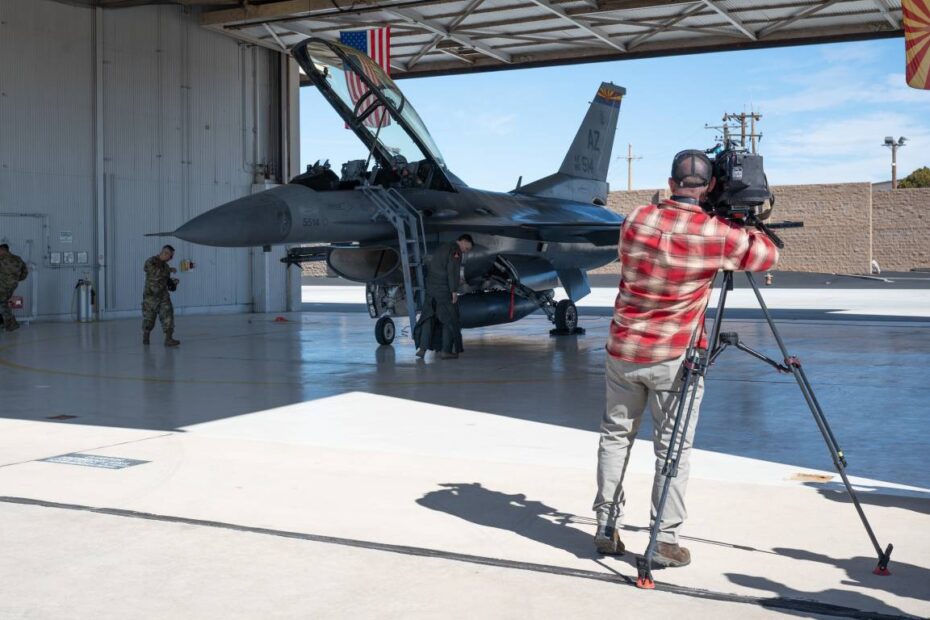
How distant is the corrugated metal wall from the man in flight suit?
10.6 m

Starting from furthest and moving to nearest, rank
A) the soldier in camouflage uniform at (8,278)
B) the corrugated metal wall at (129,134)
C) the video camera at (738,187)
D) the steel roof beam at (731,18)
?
the steel roof beam at (731,18) → the corrugated metal wall at (129,134) → the soldier in camouflage uniform at (8,278) → the video camera at (738,187)

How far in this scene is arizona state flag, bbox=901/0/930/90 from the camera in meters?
7.95

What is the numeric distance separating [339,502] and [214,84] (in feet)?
65.0

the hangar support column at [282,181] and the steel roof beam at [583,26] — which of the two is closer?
the steel roof beam at [583,26]

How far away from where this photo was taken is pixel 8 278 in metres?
17.7

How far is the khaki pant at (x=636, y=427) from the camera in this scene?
14.6 ft

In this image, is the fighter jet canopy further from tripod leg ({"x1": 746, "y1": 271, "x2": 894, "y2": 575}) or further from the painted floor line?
tripod leg ({"x1": 746, "y1": 271, "x2": 894, "y2": 575})

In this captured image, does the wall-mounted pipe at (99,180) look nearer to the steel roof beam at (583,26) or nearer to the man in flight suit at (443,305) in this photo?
the steel roof beam at (583,26)

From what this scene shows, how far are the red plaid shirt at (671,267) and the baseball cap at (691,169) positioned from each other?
0.37ft

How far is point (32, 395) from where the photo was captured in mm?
9734

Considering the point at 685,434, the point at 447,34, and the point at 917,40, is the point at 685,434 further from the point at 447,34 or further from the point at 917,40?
the point at 447,34

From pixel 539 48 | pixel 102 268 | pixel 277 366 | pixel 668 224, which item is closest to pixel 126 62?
pixel 102 268

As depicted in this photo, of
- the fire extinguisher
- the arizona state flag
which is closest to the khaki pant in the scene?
the arizona state flag

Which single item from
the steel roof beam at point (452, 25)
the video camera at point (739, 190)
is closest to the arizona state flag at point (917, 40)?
the video camera at point (739, 190)
